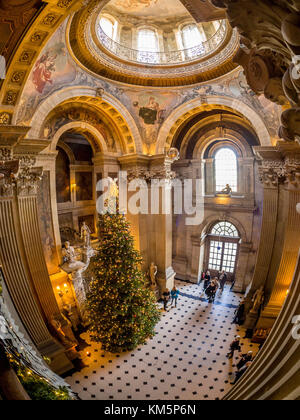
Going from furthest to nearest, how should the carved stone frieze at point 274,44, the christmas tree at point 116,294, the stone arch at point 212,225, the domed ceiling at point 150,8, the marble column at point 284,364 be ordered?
the stone arch at point 212,225, the domed ceiling at point 150,8, the christmas tree at point 116,294, the marble column at point 284,364, the carved stone frieze at point 274,44

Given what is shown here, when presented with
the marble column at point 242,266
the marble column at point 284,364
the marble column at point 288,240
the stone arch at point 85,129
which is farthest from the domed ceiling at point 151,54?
the marble column at point 284,364

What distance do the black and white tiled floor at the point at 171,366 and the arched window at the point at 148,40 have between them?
12.9 m

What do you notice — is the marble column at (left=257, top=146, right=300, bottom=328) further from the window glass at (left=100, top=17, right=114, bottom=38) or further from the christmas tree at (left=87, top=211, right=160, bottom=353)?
the window glass at (left=100, top=17, right=114, bottom=38)

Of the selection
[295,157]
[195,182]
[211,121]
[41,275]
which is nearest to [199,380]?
[41,275]

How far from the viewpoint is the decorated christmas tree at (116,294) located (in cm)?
902

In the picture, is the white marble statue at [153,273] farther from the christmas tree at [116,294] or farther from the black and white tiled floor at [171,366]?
the christmas tree at [116,294]

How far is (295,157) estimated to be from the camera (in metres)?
8.98

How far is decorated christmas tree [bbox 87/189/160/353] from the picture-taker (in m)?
9.02

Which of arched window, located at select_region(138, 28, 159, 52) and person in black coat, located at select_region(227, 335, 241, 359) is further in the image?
arched window, located at select_region(138, 28, 159, 52)

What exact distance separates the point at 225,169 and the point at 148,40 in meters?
8.39

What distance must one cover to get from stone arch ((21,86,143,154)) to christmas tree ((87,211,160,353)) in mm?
4392

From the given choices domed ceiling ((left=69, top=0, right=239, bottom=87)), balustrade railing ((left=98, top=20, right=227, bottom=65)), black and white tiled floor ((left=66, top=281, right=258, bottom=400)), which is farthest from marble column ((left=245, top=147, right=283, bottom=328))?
balustrade railing ((left=98, top=20, right=227, bottom=65))

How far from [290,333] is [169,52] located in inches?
491

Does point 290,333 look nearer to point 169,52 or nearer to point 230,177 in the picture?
point 169,52
